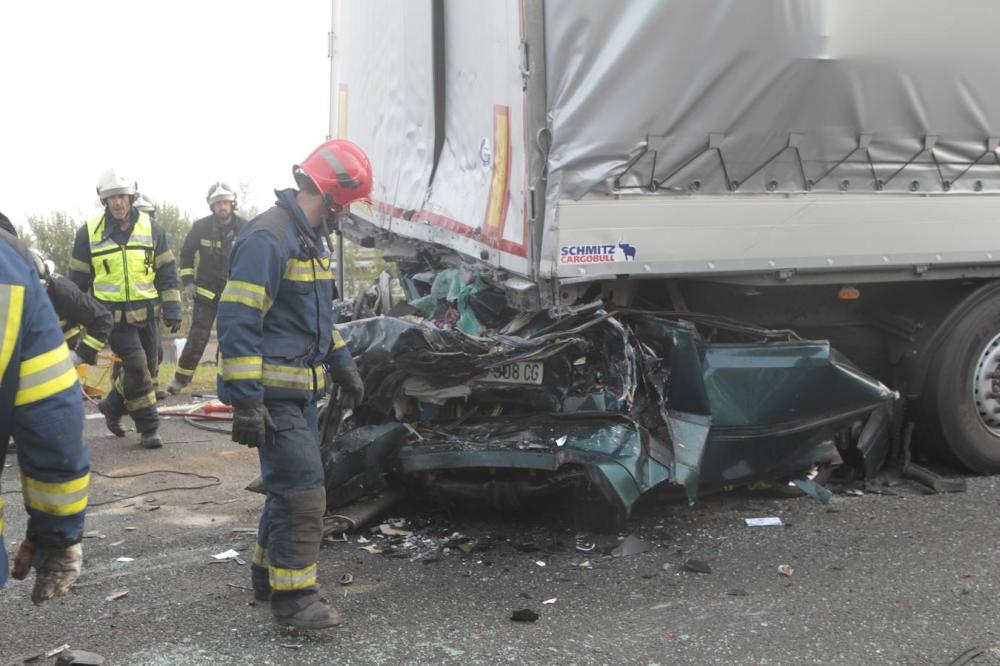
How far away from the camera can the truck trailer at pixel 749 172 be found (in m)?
4.06

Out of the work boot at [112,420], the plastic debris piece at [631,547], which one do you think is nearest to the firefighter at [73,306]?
the work boot at [112,420]

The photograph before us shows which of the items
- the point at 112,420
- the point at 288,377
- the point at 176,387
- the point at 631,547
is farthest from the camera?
the point at 176,387

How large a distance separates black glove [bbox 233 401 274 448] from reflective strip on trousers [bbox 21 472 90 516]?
1017 millimetres

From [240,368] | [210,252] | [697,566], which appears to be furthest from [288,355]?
[210,252]

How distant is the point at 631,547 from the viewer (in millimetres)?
4242

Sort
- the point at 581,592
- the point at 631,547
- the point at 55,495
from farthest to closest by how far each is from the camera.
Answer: the point at 631,547, the point at 581,592, the point at 55,495

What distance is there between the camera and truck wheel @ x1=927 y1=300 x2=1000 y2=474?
16.3 ft

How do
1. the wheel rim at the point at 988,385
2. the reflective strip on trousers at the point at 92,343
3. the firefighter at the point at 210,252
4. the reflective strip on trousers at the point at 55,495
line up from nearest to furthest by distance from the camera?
1. the reflective strip on trousers at the point at 55,495
2. the wheel rim at the point at 988,385
3. the reflective strip on trousers at the point at 92,343
4. the firefighter at the point at 210,252

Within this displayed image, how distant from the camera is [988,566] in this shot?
393 cm

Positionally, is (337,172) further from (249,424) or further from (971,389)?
(971,389)

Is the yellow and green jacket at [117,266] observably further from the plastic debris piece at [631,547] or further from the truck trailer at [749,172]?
the plastic debris piece at [631,547]

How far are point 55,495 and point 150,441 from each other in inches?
171

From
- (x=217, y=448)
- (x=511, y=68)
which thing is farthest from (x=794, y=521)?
(x=217, y=448)

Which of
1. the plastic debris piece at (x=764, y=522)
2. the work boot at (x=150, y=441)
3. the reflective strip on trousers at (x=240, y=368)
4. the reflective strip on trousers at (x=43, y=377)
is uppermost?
the reflective strip on trousers at (x=43, y=377)
